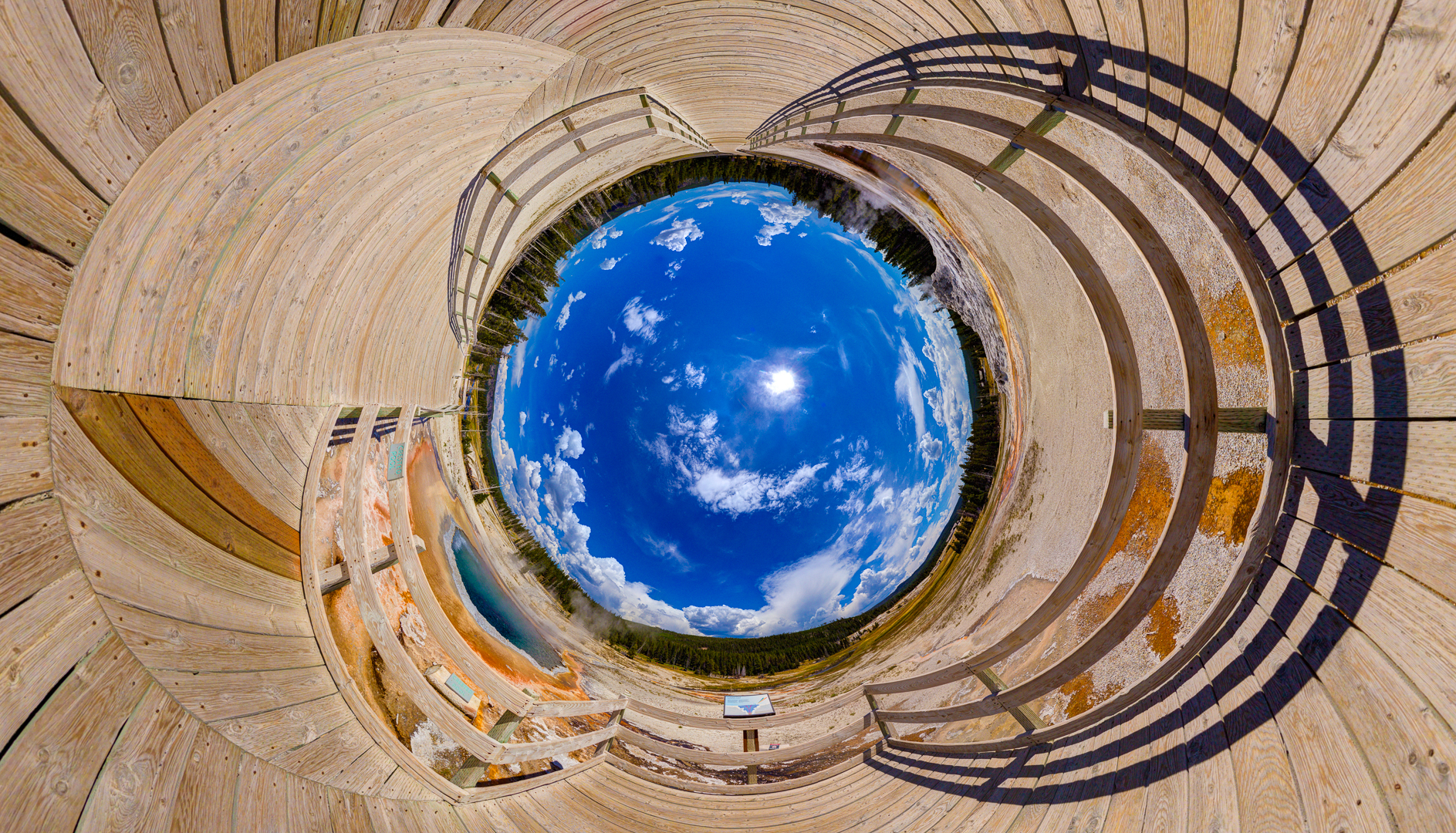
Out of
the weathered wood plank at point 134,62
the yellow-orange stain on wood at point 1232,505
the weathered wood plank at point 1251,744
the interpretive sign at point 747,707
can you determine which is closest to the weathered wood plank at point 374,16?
the weathered wood plank at point 134,62

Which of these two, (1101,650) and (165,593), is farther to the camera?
(1101,650)

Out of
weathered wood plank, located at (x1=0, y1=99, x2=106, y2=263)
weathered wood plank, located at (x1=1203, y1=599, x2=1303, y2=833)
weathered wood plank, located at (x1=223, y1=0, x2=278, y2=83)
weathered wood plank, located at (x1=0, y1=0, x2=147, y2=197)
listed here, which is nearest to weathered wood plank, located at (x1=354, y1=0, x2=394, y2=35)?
weathered wood plank, located at (x1=223, y1=0, x2=278, y2=83)

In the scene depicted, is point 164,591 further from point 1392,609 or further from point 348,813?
point 1392,609

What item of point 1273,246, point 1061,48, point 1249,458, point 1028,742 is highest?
point 1061,48

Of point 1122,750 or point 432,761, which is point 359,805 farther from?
point 1122,750

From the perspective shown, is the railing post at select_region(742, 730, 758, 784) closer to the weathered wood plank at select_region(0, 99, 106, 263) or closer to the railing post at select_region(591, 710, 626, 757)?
the railing post at select_region(591, 710, 626, 757)

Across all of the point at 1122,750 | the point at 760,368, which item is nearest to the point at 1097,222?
the point at 1122,750

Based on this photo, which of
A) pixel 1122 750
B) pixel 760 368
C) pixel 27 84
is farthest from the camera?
pixel 760 368
